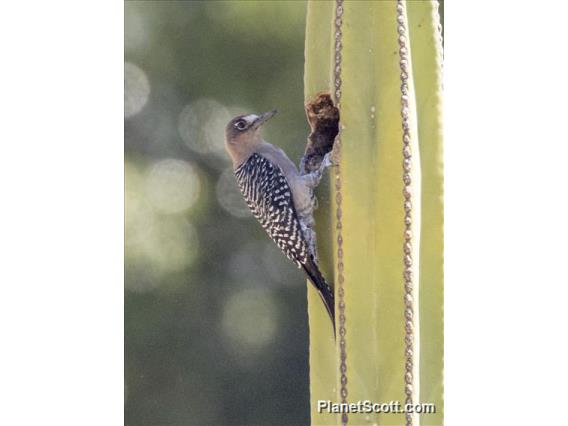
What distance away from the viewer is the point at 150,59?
5875mm

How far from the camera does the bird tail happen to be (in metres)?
3.54

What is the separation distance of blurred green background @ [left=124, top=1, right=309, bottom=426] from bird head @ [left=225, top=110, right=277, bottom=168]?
977mm

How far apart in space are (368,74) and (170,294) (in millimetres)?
3309

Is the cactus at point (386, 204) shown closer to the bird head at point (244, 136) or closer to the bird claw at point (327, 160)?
the bird claw at point (327, 160)

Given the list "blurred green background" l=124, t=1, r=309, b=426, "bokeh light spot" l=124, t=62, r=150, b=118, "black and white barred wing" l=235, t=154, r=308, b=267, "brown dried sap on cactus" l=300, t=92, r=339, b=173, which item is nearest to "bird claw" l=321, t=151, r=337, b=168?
"brown dried sap on cactus" l=300, t=92, r=339, b=173

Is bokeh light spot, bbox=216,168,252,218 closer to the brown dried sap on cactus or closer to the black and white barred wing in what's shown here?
the black and white barred wing

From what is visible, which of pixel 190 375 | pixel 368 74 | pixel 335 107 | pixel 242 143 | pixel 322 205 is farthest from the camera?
pixel 190 375

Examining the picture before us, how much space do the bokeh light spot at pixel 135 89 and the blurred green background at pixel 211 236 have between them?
39 mm

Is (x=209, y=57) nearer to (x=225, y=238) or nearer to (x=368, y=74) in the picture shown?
(x=225, y=238)

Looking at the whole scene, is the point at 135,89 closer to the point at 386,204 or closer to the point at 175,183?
the point at 175,183

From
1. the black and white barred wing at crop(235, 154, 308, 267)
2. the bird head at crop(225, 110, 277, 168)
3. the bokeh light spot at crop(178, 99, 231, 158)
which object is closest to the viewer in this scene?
the black and white barred wing at crop(235, 154, 308, 267)

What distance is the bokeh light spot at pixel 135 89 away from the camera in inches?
200

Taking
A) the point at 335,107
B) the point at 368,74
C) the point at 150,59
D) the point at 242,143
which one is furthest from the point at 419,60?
the point at 150,59

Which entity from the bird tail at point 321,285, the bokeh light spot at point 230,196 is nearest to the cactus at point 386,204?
the bird tail at point 321,285
